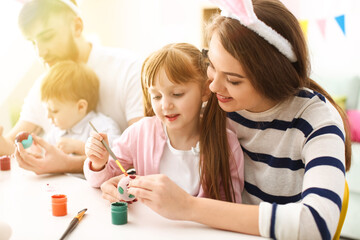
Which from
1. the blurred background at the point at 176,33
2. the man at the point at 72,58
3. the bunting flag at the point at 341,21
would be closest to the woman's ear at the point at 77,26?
the man at the point at 72,58

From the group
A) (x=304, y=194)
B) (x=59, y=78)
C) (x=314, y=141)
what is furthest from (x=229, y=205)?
(x=59, y=78)

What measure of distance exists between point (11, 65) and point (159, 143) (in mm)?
1471

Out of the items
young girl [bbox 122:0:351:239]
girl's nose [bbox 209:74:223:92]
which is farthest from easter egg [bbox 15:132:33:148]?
girl's nose [bbox 209:74:223:92]

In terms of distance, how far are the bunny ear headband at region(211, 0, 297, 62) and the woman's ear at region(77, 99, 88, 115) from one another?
0.86 m

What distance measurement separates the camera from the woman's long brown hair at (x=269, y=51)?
3.22 ft

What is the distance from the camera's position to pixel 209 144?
1.17 m

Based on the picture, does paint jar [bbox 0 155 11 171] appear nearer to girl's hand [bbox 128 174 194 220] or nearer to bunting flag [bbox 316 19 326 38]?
girl's hand [bbox 128 174 194 220]

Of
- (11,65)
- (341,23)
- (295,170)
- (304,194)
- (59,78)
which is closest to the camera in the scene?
(304,194)

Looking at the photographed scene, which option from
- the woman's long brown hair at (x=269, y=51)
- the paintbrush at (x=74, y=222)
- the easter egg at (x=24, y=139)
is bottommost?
the paintbrush at (x=74, y=222)

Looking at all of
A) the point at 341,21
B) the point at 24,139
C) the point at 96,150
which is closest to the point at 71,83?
the point at 24,139

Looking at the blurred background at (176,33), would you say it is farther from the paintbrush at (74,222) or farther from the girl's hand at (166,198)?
the girl's hand at (166,198)

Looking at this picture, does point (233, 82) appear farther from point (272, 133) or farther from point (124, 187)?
point (124, 187)

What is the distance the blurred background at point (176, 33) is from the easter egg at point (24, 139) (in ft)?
3.32

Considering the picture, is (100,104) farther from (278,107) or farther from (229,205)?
(229,205)
